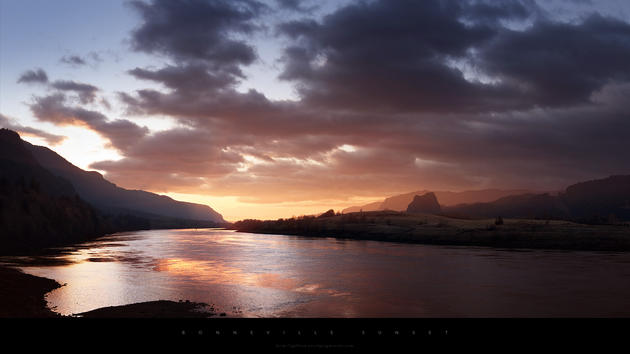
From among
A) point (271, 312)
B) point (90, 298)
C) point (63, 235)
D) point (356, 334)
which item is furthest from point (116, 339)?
point (63, 235)

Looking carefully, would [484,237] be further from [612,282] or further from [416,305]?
[416,305]

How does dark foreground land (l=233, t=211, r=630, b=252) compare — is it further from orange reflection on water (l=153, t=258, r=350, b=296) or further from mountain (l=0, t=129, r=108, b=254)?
mountain (l=0, t=129, r=108, b=254)

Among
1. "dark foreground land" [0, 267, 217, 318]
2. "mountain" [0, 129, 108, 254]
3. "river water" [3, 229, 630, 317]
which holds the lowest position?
"river water" [3, 229, 630, 317]

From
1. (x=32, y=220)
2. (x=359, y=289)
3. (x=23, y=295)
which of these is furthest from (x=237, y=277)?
(x=32, y=220)

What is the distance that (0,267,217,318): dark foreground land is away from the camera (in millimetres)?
28703

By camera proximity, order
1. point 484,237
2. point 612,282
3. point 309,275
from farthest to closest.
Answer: point 484,237 < point 309,275 < point 612,282

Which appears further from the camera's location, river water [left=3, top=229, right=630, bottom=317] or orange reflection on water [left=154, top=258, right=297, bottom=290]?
orange reflection on water [left=154, top=258, right=297, bottom=290]

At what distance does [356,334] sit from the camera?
729 cm

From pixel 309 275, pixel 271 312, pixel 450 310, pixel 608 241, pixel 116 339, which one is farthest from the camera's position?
pixel 608 241

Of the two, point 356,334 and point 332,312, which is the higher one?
point 356,334

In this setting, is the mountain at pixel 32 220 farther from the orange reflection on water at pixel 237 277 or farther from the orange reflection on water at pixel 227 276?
the orange reflection on water at pixel 237 277

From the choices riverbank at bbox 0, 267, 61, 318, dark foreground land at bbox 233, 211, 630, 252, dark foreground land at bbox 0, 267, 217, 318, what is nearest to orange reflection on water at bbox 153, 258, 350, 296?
dark foreground land at bbox 0, 267, 217, 318

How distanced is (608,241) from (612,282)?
76.5 m

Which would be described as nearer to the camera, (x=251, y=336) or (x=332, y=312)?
(x=251, y=336)
